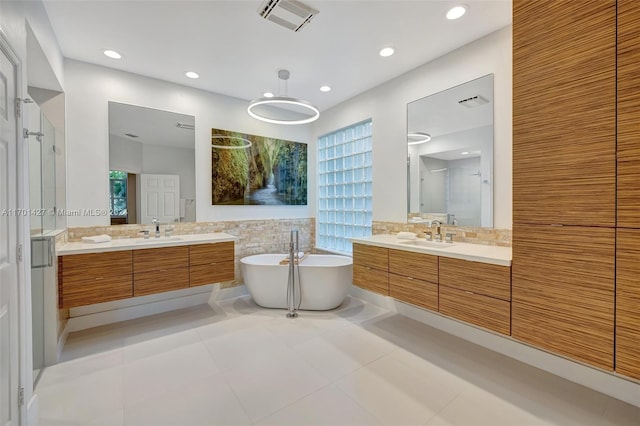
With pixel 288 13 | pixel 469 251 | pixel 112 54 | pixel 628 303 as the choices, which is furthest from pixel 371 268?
pixel 112 54

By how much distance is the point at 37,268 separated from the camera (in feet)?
7.29

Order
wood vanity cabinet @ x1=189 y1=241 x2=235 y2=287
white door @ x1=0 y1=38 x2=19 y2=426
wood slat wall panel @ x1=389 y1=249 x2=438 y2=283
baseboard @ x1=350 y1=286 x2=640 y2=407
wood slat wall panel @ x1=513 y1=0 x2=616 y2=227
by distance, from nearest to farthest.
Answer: white door @ x1=0 y1=38 x2=19 y2=426 → wood slat wall panel @ x1=513 y1=0 x2=616 y2=227 → baseboard @ x1=350 y1=286 x2=640 y2=407 → wood slat wall panel @ x1=389 y1=249 x2=438 y2=283 → wood vanity cabinet @ x1=189 y1=241 x2=235 y2=287

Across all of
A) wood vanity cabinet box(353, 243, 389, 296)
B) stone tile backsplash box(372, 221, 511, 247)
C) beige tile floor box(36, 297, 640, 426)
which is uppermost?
stone tile backsplash box(372, 221, 511, 247)

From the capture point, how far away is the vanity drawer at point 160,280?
274 centimetres

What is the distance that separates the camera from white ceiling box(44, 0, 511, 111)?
2.22 meters

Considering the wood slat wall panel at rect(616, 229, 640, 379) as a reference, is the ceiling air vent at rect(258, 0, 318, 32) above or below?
above

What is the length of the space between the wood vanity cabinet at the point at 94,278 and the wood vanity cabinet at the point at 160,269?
65 mm

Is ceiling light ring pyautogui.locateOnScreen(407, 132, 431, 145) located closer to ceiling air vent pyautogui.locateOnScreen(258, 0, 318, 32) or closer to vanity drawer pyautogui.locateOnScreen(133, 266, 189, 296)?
ceiling air vent pyautogui.locateOnScreen(258, 0, 318, 32)

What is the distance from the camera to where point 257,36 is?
2574 mm

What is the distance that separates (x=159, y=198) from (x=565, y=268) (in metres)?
3.90

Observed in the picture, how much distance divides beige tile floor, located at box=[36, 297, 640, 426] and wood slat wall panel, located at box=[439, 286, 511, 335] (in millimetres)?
439

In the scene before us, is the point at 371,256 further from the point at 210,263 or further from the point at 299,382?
the point at 210,263

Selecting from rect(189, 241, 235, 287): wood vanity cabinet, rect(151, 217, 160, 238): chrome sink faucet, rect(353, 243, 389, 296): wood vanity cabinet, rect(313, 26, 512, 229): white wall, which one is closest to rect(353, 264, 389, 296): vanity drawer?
rect(353, 243, 389, 296): wood vanity cabinet

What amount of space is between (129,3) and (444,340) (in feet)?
13.0
